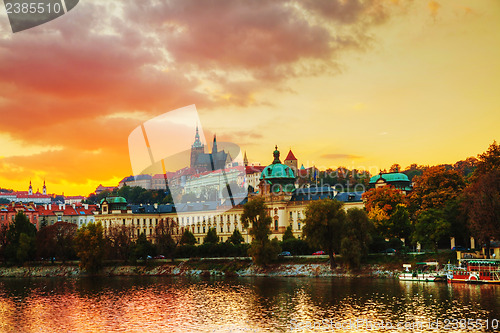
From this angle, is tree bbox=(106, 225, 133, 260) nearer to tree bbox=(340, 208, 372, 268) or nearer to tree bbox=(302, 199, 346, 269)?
tree bbox=(302, 199, 346, 269)

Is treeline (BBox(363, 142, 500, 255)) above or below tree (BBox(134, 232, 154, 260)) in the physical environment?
above

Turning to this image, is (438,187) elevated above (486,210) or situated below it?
above

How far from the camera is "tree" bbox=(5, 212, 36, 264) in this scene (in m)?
116

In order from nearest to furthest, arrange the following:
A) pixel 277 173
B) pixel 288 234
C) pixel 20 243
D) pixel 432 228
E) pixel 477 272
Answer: pixel 477 272 → pixel 432 228 → pixel 288 234 → pixel 20 243 → pixel 277 173

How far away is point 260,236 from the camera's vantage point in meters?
91.3

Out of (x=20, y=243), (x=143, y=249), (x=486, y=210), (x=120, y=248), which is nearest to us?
(x=486, y=210)

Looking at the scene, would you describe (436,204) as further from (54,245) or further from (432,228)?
(54,245)

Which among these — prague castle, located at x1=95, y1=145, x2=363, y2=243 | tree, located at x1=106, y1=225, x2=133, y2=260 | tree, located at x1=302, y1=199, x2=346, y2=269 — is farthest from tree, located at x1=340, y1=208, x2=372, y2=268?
Result: tree, located at x1=106, y1=225, x2=133, y2=260

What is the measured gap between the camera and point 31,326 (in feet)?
163

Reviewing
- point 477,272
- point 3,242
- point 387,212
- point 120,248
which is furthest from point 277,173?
point 477,272

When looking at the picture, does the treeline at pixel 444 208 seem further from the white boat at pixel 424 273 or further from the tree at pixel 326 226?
the tree at pixel 326 226

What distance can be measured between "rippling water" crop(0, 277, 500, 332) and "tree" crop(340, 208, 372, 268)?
4651 millimetres

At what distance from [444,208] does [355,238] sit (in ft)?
45.1

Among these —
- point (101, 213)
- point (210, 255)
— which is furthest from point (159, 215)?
point (210, 255)
